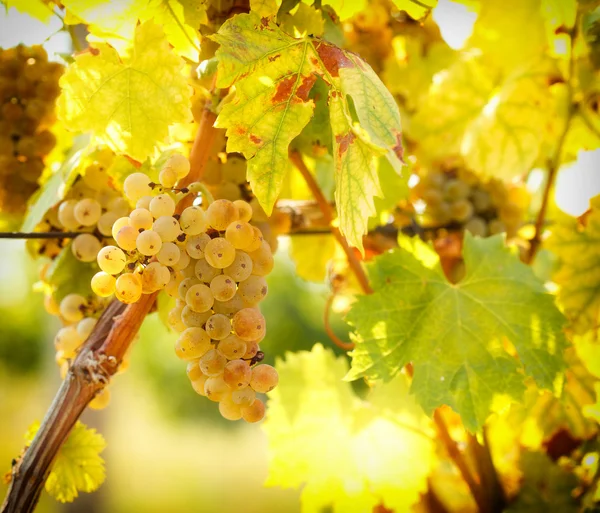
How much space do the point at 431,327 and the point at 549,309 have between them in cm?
15

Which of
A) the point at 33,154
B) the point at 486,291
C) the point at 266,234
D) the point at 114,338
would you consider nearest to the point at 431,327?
the point at 486,291

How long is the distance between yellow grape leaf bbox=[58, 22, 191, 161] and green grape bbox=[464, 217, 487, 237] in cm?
59

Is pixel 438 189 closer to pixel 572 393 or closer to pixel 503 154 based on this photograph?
pixel 503 154

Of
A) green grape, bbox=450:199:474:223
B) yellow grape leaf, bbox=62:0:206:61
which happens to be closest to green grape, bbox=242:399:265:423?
yellow grape leaf, bbox=62:0:206:61

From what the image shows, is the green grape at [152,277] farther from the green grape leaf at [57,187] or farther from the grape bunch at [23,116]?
the grape bunch at [23,116]

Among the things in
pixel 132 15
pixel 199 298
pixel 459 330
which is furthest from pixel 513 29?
pixel 199 298

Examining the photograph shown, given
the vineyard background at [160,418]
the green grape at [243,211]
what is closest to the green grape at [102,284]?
the green grape at [243,211]

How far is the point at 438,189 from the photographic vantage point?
3.29 ft

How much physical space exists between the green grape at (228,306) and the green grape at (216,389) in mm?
54

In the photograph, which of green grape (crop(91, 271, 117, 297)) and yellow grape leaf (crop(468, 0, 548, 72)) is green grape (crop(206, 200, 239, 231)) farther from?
yellow grape leaf (crop(468, 0, 548, 72))

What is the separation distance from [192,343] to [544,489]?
658 millimetres

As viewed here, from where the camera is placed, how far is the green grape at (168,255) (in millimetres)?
451

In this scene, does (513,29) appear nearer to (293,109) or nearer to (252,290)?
(293,109)

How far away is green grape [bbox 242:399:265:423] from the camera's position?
43 cm
